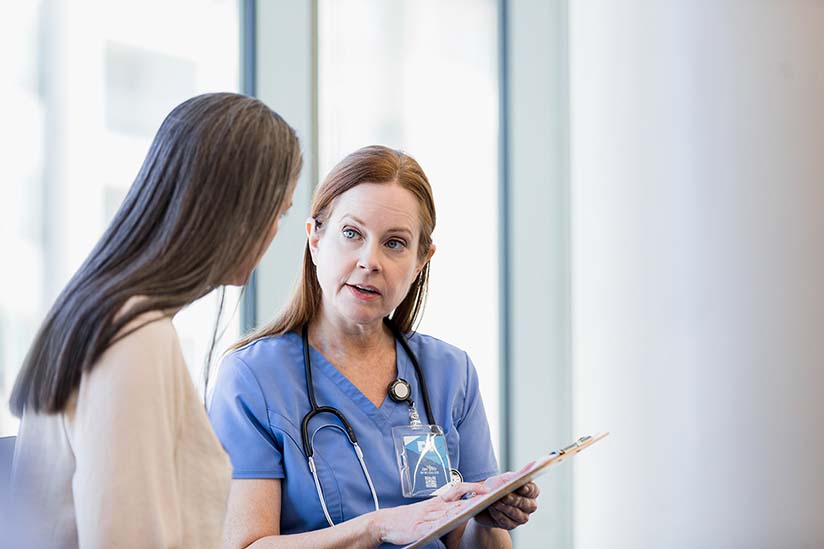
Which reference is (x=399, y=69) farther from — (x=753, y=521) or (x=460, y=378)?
(x=753, y=521)

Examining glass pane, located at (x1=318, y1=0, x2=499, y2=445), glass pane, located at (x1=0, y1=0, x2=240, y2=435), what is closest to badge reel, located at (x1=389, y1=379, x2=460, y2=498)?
glass pane, located at (x1=0, y1=0, x2=240, y2=435)

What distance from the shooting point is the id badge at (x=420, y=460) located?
1.48m

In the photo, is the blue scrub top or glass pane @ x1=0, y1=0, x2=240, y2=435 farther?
glass pane @ x1=0, y1=0, x2=240, y2=435

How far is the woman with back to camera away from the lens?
0.82 meters

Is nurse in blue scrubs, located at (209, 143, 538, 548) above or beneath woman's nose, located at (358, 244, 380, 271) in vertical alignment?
beneath

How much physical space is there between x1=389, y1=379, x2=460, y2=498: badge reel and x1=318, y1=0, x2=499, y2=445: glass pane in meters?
1.16

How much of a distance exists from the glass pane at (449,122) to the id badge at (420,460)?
1.19 meters

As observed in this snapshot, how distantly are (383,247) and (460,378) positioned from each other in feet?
1.00

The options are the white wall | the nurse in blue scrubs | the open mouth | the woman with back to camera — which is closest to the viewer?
the woman with back to camera

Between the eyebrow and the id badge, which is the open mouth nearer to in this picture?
the eyebrow

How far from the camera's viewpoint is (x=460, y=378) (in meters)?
1.66

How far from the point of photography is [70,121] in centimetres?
174

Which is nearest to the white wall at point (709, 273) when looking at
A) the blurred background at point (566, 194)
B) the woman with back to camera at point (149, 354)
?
the blurred background at point (566, 194)

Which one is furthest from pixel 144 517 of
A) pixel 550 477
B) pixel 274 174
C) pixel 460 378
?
pixel 550 477
